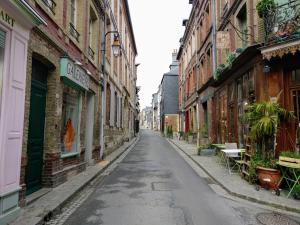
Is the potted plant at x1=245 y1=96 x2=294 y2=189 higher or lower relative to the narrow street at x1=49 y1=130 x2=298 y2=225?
higher

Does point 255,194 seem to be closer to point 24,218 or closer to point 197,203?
point 197,203

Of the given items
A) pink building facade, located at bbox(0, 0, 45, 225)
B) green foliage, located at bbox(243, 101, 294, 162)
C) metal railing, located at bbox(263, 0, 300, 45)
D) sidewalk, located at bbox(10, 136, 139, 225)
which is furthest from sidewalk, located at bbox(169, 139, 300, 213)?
pink building facade, located at bbox(0, 0, 45, 225)

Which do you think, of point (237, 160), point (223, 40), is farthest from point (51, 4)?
point (223, 40)

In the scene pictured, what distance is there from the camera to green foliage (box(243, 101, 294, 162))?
797 centimetres

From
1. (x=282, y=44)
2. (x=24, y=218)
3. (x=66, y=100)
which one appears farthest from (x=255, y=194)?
(x=66, y=100)

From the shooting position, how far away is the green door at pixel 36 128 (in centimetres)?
672

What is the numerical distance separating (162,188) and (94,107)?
5.87 meters

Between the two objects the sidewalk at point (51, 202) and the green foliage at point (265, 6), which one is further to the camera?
the green foliage at point (265, 6)

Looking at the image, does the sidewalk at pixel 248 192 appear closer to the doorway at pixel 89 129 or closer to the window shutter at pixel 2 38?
the doorway at pixel 89 129

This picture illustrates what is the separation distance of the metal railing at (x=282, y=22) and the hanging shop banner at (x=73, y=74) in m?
5.67

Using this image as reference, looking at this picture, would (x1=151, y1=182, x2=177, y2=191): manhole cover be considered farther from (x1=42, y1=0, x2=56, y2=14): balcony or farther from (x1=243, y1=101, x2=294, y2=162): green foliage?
(x1=42, y1=0, x2=56, y2=14): balcony

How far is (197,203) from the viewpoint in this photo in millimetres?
6375

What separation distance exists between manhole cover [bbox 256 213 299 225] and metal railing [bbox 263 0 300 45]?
458cm

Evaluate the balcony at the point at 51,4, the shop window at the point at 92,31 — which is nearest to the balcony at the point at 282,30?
the balcony at the point at 51,4
